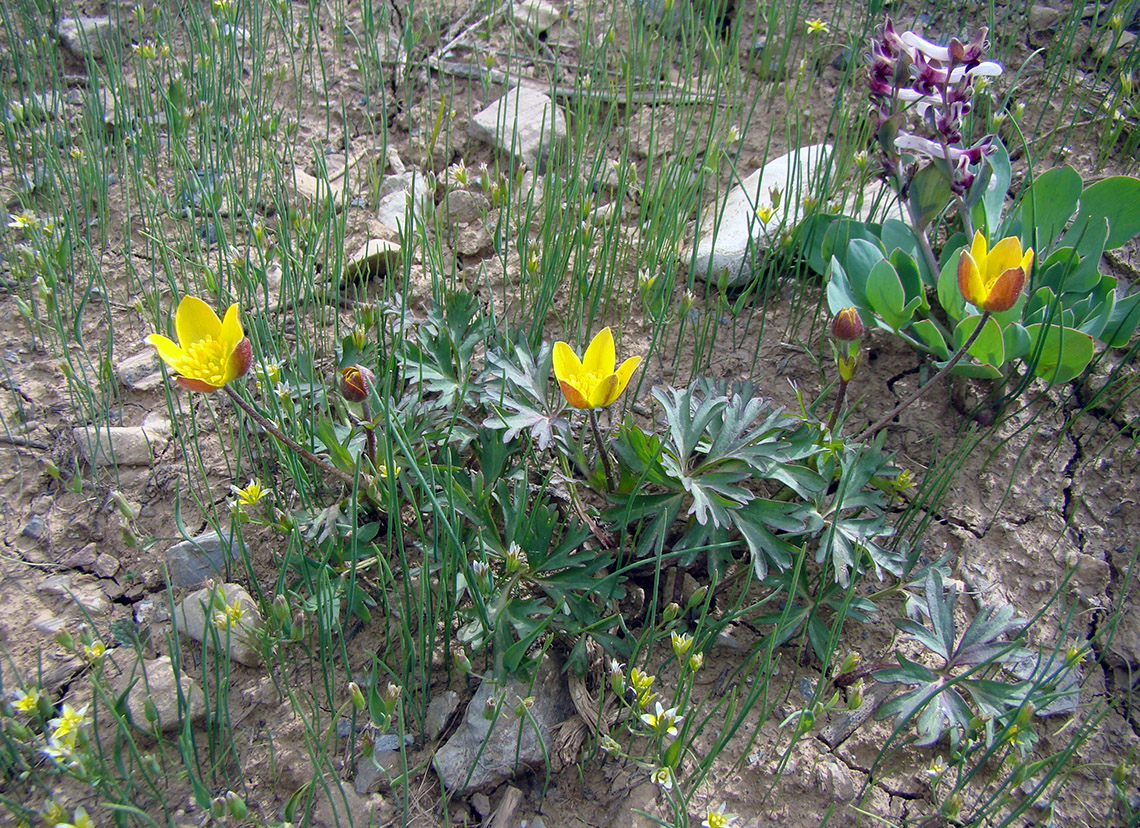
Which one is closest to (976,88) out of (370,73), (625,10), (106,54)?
(625,10)

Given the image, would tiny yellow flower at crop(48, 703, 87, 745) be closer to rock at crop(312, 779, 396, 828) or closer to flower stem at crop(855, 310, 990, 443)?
rock at crop(312, 779, 396, 828)

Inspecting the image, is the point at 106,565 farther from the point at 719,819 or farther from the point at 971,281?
the point at 971,281

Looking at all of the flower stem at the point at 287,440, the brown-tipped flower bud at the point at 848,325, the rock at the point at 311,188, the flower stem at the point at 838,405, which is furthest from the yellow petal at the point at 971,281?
the rock at the point at 311,188

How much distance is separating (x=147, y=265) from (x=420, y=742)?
2.19m

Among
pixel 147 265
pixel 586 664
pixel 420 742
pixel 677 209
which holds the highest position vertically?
pixel 677 209

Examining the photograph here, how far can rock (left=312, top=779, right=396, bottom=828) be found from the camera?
1.68 metres

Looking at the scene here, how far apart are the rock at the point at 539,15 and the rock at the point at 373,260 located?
5.80ft

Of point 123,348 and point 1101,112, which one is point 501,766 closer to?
point 123,348

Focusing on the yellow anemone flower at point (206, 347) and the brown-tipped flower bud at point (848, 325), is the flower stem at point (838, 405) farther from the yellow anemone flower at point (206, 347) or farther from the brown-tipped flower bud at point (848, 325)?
the yellow anemone flower at point (206, 347)

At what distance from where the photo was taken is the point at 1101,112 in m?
3.09

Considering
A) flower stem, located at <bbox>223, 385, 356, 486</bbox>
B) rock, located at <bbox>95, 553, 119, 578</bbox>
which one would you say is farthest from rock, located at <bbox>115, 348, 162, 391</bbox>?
flower stem, located at <bbox>223, 385, 356, 486</bbox>

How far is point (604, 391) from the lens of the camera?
1.71m

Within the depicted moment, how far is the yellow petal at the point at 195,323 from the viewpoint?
1795mm

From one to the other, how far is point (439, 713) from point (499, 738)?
0.55ft
